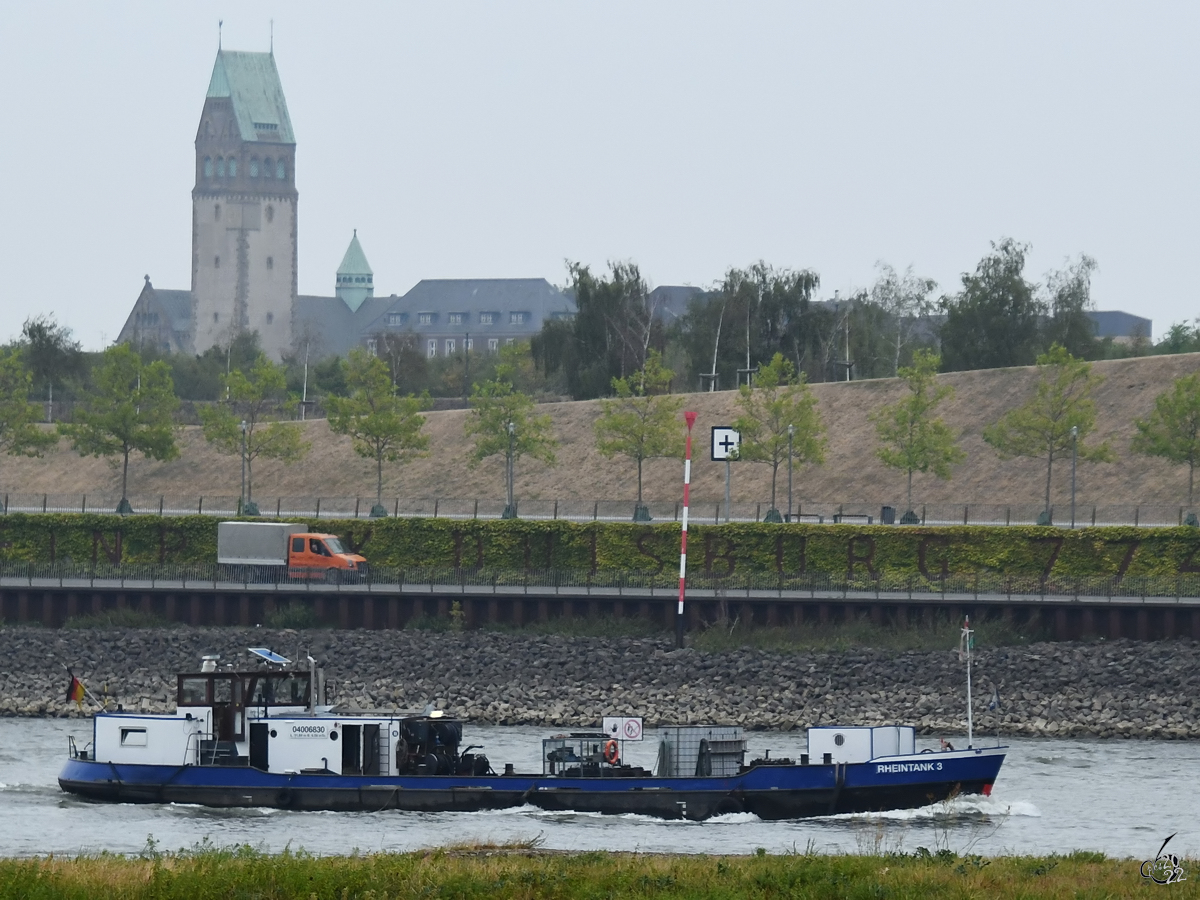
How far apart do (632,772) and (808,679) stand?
54.2ft

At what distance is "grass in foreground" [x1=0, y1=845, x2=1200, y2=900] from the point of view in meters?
24.8

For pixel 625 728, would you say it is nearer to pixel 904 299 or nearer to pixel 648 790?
pixel 648 790

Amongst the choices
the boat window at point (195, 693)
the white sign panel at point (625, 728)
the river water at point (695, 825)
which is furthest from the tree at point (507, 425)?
the white sign panel at point (625, 728)

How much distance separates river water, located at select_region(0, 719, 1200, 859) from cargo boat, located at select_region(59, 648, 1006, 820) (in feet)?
1.27

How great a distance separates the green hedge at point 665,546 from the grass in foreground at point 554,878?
38.3 meters

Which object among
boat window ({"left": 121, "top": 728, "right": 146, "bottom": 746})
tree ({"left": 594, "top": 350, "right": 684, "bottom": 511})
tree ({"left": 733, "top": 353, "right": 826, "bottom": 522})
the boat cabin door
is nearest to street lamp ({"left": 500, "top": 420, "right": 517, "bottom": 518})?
tree ({"left": 594, "top": 350, "right": 684, "bottom": 511})

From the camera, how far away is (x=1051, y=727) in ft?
173

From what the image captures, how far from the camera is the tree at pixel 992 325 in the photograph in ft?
427

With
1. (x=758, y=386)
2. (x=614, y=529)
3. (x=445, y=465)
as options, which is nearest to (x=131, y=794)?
(x=614, y=529)

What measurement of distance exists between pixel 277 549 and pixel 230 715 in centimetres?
2971

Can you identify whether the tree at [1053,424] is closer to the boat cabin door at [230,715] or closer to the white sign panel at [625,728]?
the white sign panel at [625,728]

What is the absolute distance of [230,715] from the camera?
43.2 m

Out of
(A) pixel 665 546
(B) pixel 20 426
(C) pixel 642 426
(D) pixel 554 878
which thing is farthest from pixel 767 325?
(D) pixel 554 878

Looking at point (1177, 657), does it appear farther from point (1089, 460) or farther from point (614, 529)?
point (1089, 460)
